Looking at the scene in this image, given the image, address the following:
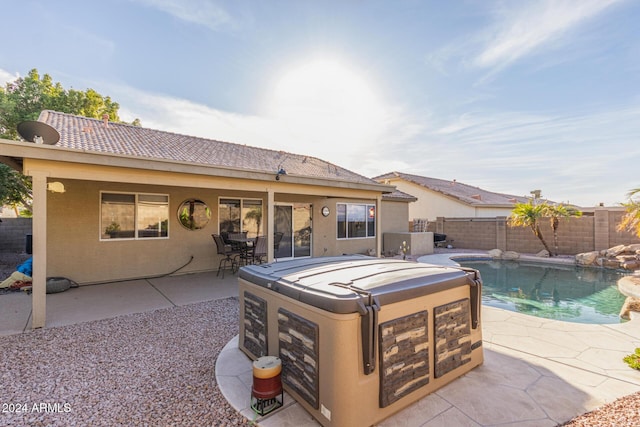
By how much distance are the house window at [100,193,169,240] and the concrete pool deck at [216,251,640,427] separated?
216 inches

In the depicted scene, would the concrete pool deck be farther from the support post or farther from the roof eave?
the roof eave

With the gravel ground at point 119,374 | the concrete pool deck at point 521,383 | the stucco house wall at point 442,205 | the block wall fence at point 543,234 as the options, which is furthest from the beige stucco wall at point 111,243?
the stucco house wall at point 442,205

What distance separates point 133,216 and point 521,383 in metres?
8.88

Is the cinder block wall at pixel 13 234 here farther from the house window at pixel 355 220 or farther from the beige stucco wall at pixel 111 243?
the house window at pixel 355 220

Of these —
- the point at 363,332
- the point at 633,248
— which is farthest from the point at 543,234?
the point at 363,332

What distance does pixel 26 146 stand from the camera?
4.37 m

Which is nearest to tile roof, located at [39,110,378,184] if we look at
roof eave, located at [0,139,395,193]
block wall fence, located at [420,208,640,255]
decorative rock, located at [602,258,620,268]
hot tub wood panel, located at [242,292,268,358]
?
roof eave, located at [0,139,395,193]

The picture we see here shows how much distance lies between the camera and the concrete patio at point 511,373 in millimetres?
2461

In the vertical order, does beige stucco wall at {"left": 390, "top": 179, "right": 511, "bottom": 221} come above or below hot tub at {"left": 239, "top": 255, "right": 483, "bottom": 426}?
above

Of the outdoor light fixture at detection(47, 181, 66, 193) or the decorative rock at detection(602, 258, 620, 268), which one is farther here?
the decorative rock at detection(602, 258, 620, 268)

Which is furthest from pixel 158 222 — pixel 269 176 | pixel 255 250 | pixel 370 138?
pixel 370 138

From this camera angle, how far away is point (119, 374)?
3195 mm

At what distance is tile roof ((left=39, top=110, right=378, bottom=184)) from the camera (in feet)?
23.6

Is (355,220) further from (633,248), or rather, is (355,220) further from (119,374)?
(633,248)
